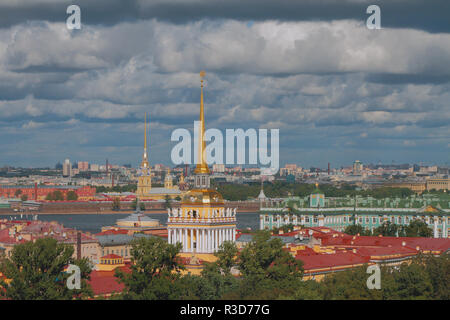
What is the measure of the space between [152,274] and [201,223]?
7.16 meters

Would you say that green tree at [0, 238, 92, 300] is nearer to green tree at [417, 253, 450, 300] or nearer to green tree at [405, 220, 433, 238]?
green tree at [417, 253, 450, 300]

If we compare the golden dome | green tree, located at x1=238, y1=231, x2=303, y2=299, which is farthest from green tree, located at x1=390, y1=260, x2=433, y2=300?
the golden dome

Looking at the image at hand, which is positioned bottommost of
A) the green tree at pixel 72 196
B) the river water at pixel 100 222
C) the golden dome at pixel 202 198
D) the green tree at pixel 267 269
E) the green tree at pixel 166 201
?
the river water at pixel 100 222

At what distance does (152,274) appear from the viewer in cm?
2650

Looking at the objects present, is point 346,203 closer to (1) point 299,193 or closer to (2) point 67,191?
(1) point 299,193

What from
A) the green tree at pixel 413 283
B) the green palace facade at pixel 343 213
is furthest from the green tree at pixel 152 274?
the green palace facade at pixel 343 213

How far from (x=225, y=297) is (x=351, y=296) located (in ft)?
9.69

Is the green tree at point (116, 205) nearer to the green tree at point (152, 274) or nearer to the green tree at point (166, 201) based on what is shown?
the green tree at point (166, 201)

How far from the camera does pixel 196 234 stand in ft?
110

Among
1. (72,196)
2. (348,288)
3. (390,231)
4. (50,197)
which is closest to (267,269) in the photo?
(348,288)

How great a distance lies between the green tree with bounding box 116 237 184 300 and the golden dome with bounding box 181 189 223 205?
5.60 meters

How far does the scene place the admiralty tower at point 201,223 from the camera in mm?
33562

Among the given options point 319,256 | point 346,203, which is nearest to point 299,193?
point 346,203

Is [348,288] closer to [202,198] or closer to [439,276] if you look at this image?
[439,276]
